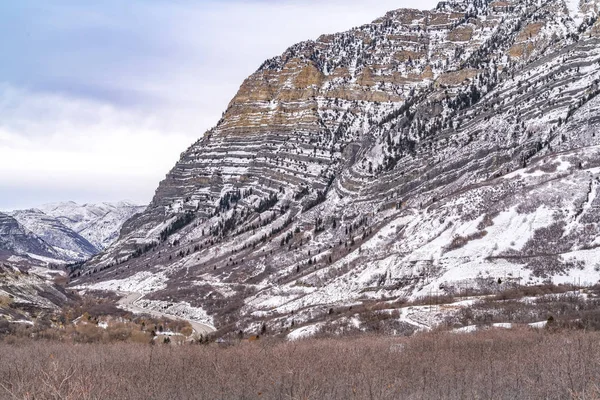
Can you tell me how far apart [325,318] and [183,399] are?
41.3 m

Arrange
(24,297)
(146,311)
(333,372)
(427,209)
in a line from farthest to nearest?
1. (146,311)
2. (427,209)
3. (24,297)
4. (333,372)

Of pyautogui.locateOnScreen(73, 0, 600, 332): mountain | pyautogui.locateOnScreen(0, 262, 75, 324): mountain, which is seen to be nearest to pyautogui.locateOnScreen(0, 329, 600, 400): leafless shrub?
pyautogui.locateOnScreen(0, 262, 75, 324): mountain

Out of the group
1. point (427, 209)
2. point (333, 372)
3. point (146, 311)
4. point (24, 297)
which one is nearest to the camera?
point (333, 372)

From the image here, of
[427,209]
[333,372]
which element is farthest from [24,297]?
[427,209]

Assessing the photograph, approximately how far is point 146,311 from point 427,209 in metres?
60.4

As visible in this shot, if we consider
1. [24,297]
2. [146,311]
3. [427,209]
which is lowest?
[146,311]

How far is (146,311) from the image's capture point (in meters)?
94.9

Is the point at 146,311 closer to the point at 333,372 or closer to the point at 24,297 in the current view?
the point at 24,297

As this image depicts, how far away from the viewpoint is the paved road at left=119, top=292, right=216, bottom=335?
244 ft

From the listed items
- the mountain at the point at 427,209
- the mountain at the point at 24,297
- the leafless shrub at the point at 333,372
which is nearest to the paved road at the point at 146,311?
the mountain at the point at 427,209

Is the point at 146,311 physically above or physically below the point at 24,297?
below

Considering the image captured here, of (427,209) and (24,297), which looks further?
(427,209)

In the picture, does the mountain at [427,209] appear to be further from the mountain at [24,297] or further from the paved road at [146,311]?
the mountain at [24,297]

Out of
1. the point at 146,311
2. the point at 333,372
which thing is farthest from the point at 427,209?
the point at 333,372
